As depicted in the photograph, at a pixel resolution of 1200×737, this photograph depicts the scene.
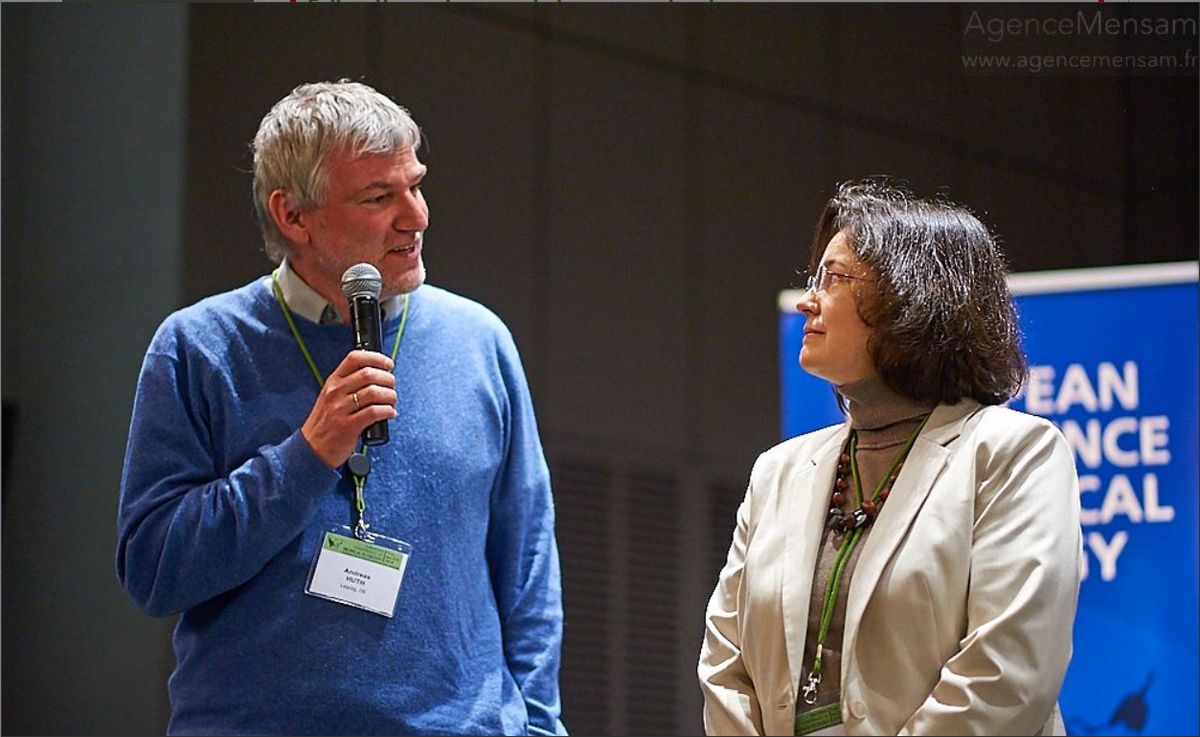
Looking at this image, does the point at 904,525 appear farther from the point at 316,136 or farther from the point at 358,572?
the point at 316,136

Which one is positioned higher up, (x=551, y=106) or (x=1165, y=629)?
(x=551, y=106)

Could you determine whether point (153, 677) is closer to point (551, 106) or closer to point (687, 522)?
point (687, 522)

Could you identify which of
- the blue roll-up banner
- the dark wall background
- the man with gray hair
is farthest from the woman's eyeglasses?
the dark wall background

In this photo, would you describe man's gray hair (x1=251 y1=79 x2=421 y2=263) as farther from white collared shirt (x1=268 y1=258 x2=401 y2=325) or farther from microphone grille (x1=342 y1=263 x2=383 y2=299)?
microphone grille (x1=342 y1=263 x2=383 y2=299)

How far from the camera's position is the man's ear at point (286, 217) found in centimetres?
276

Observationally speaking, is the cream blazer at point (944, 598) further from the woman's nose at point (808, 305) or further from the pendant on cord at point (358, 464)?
the pendant on cord at point (358, 464)

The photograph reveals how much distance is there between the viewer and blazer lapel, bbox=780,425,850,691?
209cm

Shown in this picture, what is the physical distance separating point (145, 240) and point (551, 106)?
118cm

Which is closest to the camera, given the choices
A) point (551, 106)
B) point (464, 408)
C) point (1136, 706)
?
point (464, 408)

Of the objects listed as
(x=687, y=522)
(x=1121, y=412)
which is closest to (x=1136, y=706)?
(x=1121, y=412)

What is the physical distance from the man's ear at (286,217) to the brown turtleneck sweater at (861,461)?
105 cm

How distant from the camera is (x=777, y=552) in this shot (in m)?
2.17

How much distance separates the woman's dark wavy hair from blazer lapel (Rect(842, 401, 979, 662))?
0.17 ft

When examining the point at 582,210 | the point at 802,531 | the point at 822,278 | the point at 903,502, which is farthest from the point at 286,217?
the point at 582,210
